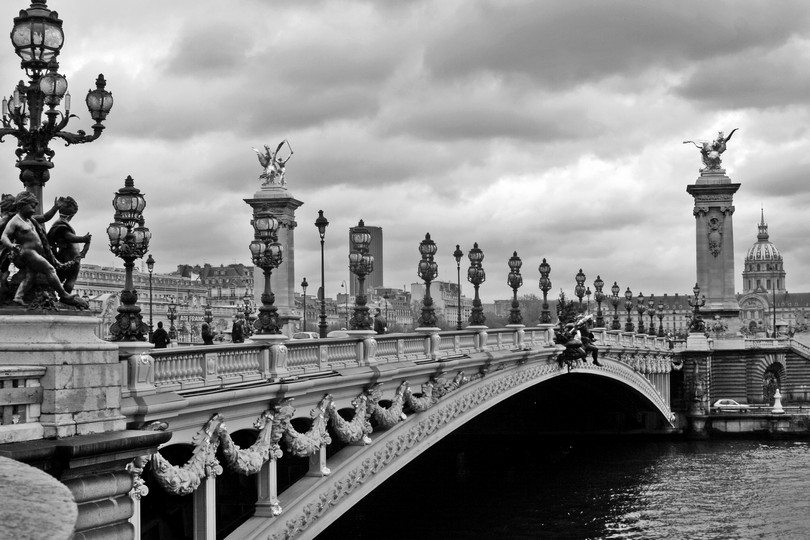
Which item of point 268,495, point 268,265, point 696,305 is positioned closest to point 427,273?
point 268,265

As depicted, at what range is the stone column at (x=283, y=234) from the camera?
197 feet

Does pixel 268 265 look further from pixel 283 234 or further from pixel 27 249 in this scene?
pixel 283 234

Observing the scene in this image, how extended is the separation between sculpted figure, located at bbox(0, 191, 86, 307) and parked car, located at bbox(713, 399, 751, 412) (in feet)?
225

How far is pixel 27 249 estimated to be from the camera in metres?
13.5

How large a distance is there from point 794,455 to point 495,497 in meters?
22.1

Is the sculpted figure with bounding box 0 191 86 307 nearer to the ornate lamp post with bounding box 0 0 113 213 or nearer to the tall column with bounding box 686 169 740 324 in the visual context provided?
the ornate lamp post with bounding box 0 0 113 213

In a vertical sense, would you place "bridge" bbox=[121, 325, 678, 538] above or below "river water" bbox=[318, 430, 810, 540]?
above

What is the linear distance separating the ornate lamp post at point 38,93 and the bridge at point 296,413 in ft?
10.6

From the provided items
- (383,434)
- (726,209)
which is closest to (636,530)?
(383,434)

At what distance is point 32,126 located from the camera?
1397cm

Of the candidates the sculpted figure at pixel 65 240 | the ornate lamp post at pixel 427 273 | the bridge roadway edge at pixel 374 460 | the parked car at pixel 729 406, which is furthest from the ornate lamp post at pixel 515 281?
the parked car at pixel 729 406

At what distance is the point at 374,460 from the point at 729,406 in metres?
55.7

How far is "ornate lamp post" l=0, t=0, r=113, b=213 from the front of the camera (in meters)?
14.0

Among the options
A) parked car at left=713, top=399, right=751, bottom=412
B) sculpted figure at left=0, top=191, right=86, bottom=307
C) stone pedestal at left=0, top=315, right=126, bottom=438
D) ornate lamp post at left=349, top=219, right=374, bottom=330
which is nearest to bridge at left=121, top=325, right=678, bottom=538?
ornate lamp post at left=349, top=219, right=374, bottom=330
